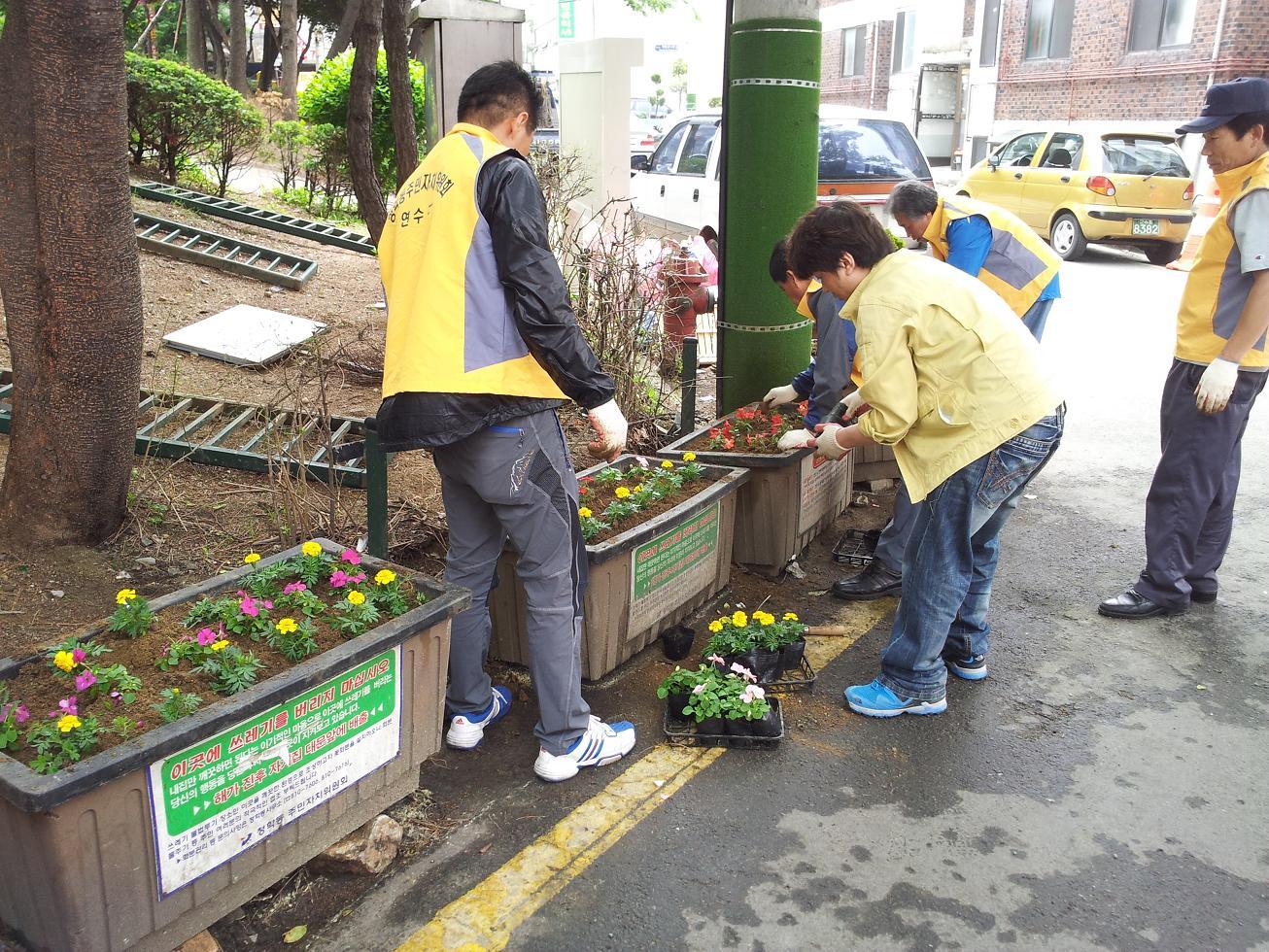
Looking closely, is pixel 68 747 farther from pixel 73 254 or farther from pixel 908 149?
pixel 908 149

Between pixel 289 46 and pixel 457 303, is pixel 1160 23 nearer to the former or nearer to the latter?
pixel 289 46

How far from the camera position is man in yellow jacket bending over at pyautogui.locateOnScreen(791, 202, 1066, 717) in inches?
129

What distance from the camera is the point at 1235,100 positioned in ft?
13.1

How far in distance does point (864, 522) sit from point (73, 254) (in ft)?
12.2

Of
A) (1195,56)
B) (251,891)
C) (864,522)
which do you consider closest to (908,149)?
(864,522)

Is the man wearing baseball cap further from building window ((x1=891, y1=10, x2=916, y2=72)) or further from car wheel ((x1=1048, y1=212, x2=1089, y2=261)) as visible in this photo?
building window ((x1=891, y1=10, x2=916, y2=72))

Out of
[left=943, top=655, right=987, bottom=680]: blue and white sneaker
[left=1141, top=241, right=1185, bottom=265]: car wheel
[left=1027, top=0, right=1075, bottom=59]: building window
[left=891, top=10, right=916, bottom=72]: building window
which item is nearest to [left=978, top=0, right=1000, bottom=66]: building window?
[left=1027, top=0, right=1075, bottom=59]: building window

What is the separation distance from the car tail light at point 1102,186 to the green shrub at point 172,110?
10643 mm

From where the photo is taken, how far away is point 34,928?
7.59 feet

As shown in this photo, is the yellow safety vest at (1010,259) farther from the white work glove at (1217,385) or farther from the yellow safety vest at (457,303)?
the yellow safety vest at (457,303)

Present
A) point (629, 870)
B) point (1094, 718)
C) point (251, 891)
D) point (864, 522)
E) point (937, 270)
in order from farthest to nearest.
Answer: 1. point (864, 522)
2. point (1094, 718)
3. point (937, 270)
4. point (629, 870)
5. point (251, 891)

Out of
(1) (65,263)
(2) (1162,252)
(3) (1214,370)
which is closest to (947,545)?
(3) (1214,370)

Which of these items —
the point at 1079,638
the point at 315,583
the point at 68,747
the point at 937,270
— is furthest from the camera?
the point at 1079,638

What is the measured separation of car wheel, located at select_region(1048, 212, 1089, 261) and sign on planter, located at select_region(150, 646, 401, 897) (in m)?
13.7
